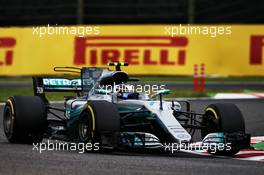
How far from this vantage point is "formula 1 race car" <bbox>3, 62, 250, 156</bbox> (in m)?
10.7

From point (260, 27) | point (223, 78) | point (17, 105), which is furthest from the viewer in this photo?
point (223, 78)

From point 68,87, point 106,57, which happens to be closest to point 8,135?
point 68,87

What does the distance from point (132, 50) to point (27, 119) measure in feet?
51.5

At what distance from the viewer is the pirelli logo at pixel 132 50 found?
27000 mm

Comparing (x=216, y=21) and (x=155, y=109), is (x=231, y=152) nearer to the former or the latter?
(x=155, y=109)

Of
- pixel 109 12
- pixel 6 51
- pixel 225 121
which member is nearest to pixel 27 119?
pixel 225 121

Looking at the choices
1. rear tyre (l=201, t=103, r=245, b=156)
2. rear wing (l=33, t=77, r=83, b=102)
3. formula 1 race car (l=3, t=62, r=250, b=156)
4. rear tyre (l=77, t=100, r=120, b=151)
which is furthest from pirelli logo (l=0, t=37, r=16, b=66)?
rear tyre (l=77, t=100, r=120, b=151)

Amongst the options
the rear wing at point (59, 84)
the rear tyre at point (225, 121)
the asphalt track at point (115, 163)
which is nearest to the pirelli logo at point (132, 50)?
the rear wing at point (59, 84)

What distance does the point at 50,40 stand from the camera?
27688mm

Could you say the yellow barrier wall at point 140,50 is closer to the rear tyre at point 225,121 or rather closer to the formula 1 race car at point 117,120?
the formula 1 race car at point 117,120

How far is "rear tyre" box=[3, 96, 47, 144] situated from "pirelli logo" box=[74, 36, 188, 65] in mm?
15207

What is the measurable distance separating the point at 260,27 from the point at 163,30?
10.3ft

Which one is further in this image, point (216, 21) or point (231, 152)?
point (216, 21)

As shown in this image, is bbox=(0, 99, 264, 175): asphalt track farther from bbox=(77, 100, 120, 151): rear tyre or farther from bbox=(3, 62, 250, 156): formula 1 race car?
bbox=(3, 62, 250, 156): formula 1 race car
